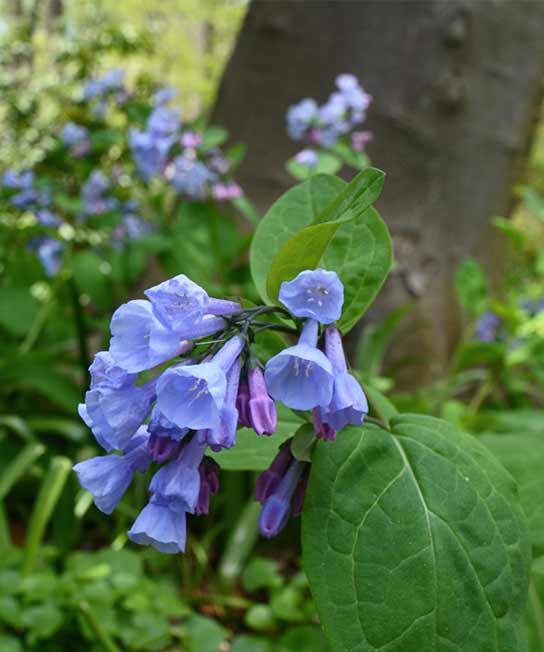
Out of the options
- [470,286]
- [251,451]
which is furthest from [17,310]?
[251,451]

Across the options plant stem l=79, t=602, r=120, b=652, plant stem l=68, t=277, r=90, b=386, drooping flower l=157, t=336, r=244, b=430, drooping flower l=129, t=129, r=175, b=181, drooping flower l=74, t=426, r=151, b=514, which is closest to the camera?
drooping flower l=157, t=336, r=244, b=430

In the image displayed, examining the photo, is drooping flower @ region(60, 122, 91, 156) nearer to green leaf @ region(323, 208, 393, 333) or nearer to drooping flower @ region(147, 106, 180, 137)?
drooping flower @ region(147, 106, 180, 137)

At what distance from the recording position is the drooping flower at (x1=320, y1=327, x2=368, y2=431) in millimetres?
686

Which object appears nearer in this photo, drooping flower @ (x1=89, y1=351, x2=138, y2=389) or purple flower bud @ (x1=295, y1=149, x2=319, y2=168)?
drooping flower @ (x1=89, y1=351, x2=138, y2=389)

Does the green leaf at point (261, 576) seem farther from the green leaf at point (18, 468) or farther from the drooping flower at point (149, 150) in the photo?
the drooping flower at point (149, 150)

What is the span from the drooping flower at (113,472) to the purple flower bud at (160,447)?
0.05 meters

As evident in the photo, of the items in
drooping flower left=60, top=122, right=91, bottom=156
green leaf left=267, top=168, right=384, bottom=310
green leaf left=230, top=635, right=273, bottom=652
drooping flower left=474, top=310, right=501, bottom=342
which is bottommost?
green leaf left=230, top=635, right=273, bottom=652

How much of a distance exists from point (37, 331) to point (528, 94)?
2519mm

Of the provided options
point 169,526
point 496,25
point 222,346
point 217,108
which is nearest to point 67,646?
point 169,526

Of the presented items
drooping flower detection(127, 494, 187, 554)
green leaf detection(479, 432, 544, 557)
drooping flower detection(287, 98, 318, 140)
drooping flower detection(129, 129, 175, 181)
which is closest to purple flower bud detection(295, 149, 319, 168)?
drooping flower detection(287, 98, 318, 140)

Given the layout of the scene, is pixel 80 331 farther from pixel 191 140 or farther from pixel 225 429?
pixel 225 429

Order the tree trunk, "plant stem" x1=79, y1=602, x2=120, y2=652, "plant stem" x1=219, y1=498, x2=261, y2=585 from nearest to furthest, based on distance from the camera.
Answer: "plant stem" x1=79, y1=602, x2=120, y2=652, "plant stem" x1=219, y1=498, x2=261, y2=585, the tree trunk

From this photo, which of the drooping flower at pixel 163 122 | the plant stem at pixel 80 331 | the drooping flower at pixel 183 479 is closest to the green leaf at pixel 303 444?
the drooping flower at pixel 183 479

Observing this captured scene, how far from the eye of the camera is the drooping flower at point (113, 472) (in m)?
0.75
